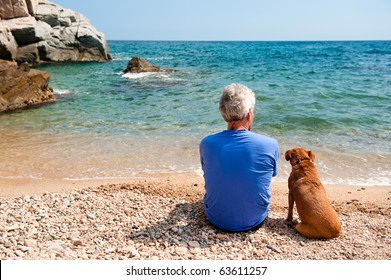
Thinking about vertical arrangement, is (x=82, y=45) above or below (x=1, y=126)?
above

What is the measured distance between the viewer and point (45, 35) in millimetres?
31797

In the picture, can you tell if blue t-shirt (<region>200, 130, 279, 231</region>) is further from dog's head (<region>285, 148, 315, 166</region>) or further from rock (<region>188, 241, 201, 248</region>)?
dog's head (<region>285, 148, 315, 166</region>)

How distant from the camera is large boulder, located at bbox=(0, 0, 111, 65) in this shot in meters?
27.6

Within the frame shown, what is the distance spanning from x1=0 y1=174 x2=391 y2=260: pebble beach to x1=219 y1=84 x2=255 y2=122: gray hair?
1.36 metres

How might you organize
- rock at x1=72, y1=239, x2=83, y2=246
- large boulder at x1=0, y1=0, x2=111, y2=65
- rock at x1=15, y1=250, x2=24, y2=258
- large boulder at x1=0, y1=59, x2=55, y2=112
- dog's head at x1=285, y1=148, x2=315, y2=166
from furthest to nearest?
large boulder at x1=0, y1=0, x2=111, y2=65, large boulder at x1=0, y1=59, x2=55, y2=112, dog's head at x1=285, y1=148, x2=315, y2=166, rock at x1=72, y1=239, x2=83, y2=246, rock at x1=15, y1=250, x2=24, y2=258

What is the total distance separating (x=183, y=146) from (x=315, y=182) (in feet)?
14.7

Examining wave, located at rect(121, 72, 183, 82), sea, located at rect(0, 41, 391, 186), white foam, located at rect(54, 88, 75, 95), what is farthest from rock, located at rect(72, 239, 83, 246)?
wave, located at rect(121, 72, 183, 82)

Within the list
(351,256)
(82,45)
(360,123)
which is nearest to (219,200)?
(351,256)

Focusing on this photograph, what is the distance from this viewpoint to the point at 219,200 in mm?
3750

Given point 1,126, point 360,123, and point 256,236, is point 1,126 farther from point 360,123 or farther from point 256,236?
point 360,123

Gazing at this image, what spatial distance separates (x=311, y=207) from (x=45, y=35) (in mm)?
33760

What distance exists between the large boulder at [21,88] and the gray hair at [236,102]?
11.7 m

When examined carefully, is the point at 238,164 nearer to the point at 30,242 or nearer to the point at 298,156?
the point at 298,156

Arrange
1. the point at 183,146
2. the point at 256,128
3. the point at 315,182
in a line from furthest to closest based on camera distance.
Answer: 1. the point at 256,128
2. the point at 183,146
3. the point at 315,182
